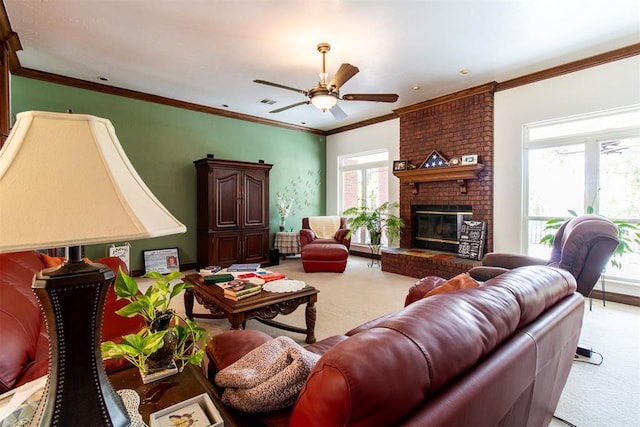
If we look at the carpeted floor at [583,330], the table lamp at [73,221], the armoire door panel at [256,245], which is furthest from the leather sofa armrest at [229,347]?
the armoire door panel at [256,245]

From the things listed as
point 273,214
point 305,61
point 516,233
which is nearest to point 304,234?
point 273,214

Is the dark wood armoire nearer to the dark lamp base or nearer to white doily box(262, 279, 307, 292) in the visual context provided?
white doily box(262, 279, 307, 292)

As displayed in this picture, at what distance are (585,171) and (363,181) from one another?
374 centimetres

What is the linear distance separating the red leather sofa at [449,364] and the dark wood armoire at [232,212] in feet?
13.2

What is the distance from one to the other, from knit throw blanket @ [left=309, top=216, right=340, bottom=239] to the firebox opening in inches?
58.1

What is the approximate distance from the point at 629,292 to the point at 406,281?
2504mm

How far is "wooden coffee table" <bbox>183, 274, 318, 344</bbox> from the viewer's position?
2.18 metres

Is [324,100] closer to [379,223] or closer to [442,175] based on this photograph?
[442,175]

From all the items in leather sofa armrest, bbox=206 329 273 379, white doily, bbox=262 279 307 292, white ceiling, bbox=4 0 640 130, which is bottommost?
white doily, bbox=262 279 307 292

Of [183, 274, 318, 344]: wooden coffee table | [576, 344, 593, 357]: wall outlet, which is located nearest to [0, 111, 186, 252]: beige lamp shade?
[183, 274, 318, 344]: wooden coffee table

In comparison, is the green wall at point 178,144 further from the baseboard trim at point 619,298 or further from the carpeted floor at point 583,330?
the baseboard trim at point 619,298

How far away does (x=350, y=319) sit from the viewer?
3086 millimetres

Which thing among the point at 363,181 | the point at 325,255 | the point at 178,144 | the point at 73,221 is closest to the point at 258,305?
the point at 73,221

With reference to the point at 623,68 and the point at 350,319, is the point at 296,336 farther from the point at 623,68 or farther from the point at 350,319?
the point at 623,68
